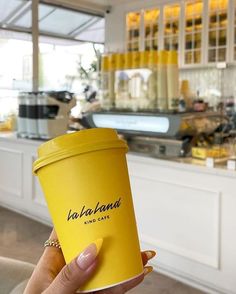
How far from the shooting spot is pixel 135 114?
2928mm

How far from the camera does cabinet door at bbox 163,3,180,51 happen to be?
194 inches

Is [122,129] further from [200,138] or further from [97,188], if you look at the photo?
[97,188]

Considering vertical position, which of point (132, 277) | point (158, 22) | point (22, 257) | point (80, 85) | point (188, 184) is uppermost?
point (158, 22)

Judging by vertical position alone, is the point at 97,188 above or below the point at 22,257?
above

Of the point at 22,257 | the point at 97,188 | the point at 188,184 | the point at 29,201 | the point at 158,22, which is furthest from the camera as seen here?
the point at 158,22

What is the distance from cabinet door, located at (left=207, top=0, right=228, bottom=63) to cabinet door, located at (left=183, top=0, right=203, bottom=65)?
127mm

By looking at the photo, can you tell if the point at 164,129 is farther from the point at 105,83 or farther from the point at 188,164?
the point at 105,83

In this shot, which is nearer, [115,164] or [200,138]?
[115,164]

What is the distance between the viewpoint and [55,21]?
5.47 metres

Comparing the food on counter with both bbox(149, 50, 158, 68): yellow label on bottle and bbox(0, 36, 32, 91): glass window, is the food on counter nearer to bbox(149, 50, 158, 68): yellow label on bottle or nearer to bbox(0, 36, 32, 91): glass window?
bbox(149, 50, 158, 68): yellow label on bottle

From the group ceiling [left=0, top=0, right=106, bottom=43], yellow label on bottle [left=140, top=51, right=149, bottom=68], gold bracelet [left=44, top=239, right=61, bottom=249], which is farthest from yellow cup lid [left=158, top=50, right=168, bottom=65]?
ceiling [left=0, top=0, right=106, bottom=43]

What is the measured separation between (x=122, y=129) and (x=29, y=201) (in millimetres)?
1500

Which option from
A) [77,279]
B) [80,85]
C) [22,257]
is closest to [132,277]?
[77,279]

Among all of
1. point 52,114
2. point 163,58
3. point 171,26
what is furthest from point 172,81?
point 171,26
